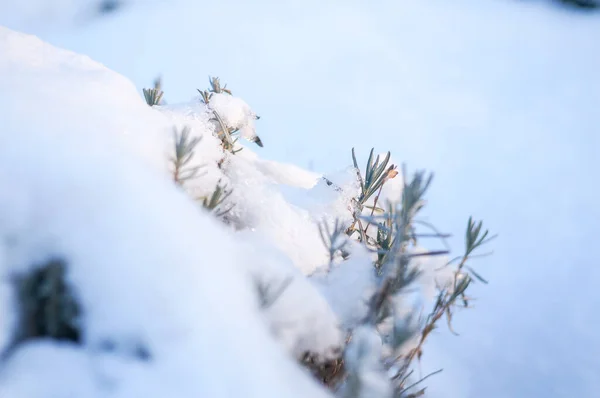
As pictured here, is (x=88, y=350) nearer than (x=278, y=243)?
Yes

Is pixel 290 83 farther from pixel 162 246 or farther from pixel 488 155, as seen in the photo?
pixel 162 246

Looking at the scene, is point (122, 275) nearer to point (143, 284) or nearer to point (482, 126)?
point (143, 284)

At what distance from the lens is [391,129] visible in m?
2.97

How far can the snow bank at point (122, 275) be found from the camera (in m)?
0.52


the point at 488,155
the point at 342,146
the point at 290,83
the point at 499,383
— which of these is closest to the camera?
the point at 499,383

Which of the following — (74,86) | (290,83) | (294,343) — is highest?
(290,83)

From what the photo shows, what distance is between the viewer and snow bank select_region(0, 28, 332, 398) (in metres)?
0.52

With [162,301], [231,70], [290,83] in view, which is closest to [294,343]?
[162,301]

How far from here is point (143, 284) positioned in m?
0.55

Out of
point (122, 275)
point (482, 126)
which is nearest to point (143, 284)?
point (122, 275)

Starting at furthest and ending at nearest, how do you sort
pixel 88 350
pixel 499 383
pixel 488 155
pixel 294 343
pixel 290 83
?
pixel 290 83 → pixel 488 155 → pixel 499 383 → pixel 294 343 → pixel 88 350

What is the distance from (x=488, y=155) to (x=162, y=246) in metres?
2.51

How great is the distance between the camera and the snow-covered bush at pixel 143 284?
0.53 meters

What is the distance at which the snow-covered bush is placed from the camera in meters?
0.53
